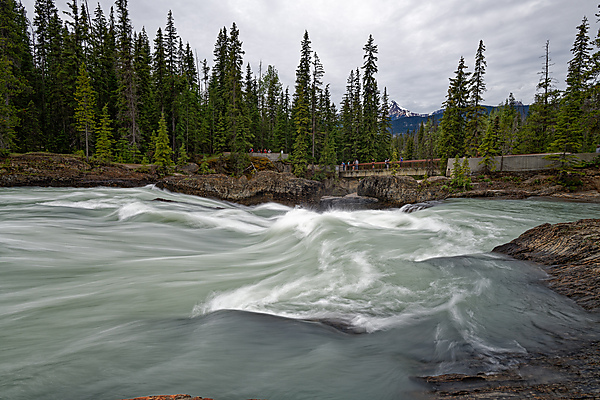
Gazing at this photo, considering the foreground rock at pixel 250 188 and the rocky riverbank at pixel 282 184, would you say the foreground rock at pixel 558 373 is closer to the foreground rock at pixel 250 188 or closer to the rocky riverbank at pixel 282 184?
the rocky riverbank at pixel 282 184

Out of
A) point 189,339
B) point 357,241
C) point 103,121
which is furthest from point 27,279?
point 103,121

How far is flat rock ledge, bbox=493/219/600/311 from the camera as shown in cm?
375

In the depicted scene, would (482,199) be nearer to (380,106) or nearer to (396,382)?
(396,382)

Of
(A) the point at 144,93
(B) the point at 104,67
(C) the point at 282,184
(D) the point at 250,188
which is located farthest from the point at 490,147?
(B) the point at 104,67

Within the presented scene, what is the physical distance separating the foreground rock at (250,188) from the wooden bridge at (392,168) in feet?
46.6

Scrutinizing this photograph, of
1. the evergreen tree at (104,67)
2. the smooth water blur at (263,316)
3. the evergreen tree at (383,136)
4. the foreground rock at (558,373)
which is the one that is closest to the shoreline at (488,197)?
the foreground rock at (558,373)

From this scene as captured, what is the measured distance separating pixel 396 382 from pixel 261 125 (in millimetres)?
50380

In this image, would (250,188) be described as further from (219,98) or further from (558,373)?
(219,98)

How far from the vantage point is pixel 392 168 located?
36.1 metres

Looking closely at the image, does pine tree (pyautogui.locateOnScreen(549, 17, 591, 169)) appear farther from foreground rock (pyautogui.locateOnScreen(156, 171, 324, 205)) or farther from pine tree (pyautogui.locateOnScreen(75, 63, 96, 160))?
pine tree (pyautogui.locateOnScreen(75, 63, 96, 160))

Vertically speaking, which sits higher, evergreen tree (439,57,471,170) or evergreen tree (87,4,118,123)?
evergreen tree (87,4,118,123)

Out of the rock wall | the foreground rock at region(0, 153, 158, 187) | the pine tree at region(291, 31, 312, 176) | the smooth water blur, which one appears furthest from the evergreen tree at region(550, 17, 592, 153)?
the foreground rock at region(0, 153, 158, 187)

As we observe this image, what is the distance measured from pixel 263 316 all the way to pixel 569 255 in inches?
203

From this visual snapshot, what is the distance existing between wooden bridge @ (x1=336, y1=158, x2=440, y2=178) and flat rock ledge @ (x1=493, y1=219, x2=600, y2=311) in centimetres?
2846
